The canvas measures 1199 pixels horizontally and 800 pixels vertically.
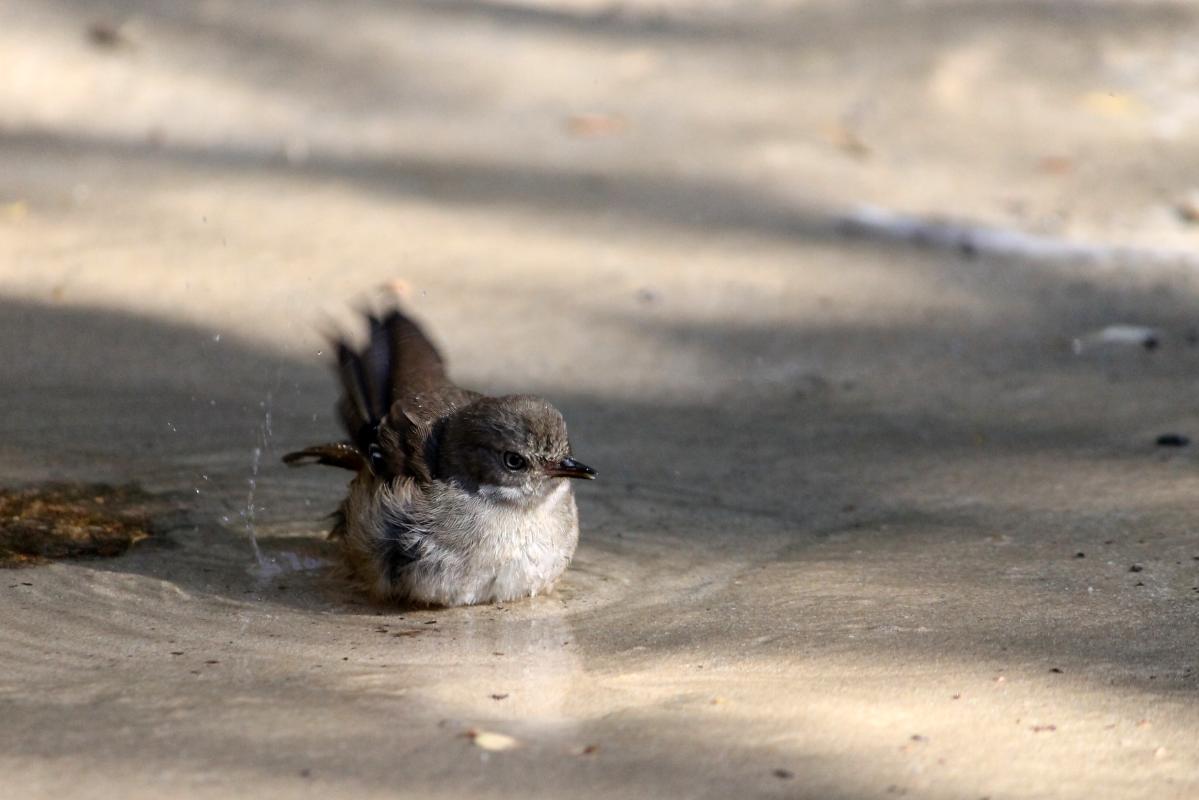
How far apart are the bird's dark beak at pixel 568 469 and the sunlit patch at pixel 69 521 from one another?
1613mm

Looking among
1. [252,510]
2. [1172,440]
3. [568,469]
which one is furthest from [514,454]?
[1172,440]

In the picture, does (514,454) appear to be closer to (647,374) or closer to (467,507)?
(467,507)

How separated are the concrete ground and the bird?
5.8 inches

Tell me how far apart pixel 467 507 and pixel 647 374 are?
2813mm

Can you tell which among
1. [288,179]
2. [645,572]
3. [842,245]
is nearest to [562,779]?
[645,572]

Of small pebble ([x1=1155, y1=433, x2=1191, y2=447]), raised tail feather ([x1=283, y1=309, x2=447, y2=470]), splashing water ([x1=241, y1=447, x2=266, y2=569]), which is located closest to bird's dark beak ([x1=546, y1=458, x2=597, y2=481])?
raised tail feather ([x1=283, y1=309, x2=447, y2=470])

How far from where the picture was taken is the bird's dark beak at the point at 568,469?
18.2ft

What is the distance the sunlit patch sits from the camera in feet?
18.9

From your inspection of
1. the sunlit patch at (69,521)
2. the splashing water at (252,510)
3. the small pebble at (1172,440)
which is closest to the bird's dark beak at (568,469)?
the splashing water at (252,510)

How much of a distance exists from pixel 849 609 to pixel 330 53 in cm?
851

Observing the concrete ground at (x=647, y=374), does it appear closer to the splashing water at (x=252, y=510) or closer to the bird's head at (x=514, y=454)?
the splashing water at (x=252, y=510)

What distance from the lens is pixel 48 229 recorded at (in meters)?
9.78

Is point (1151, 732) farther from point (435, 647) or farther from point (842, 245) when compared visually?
point (842, 245)

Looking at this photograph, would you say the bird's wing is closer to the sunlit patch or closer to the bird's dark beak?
the bird's dark beak
